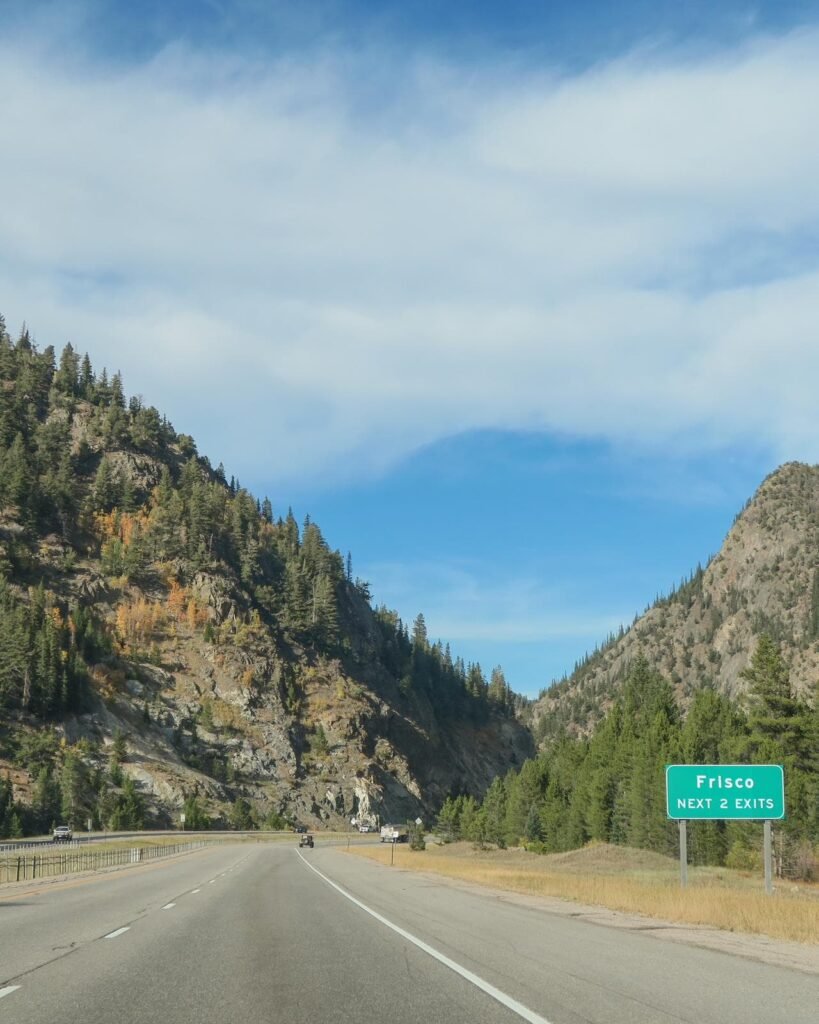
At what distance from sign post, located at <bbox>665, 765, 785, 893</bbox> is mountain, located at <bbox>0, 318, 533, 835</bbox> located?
7505 centimetres

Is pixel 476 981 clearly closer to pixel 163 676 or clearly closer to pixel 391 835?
pixel 391 835

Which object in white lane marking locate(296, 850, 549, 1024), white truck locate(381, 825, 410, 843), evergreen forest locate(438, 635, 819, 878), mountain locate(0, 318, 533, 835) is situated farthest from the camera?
mountain locate(0, 318, 533, 835)

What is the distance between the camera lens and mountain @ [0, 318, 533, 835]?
387 feet

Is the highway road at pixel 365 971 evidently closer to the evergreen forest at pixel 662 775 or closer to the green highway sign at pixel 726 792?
the green highway sign at pixel 726 792

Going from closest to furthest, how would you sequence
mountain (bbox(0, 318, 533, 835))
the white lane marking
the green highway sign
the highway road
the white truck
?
the white lane marking, the highway road, the green highway sign, the white truck, mountain (bbox(0, 318, 533, 835))

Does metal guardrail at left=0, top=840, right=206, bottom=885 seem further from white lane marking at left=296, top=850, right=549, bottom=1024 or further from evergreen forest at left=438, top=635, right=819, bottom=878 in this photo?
evergreen forest at left=438, top=635, right=819, bottom=878

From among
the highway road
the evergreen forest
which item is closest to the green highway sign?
the highway road

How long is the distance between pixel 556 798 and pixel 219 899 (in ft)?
280

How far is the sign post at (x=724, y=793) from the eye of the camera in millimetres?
30688

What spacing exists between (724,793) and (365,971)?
2215 cm

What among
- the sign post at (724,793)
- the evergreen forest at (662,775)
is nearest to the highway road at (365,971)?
the sign post at (724,793)

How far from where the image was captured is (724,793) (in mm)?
31578

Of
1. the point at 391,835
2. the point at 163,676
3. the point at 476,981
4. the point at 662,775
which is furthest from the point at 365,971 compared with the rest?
the point at 163,676

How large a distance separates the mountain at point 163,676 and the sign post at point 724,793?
75053 mm
